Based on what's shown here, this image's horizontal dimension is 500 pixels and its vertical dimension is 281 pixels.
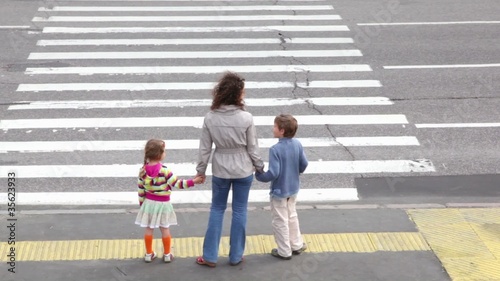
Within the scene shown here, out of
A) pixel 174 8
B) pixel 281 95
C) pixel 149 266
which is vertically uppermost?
pixel 174 8

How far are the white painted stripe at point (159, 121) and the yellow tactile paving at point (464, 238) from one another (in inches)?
148

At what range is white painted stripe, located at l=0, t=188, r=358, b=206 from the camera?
399 inches

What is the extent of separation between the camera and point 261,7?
2034 cm

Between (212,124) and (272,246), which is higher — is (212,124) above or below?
above

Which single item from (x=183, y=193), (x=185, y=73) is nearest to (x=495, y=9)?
(x=185, y=73)

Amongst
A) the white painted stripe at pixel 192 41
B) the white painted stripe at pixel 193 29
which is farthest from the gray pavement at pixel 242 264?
the white painted stripe at pixel 193 29

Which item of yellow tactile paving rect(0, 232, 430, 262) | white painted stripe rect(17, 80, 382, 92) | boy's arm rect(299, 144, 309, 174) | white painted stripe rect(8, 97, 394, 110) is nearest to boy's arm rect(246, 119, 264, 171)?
boy's arm rect(299, 144, 309, 174)

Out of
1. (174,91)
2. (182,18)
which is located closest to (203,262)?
(174,91)

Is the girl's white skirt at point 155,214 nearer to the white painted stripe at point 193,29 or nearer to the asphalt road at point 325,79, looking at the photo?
the asphalt road at point 325,79

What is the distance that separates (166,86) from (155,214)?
6945 millimetres

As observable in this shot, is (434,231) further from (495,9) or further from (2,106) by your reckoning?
(495,9)

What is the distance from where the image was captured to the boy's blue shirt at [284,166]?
25.6 ft

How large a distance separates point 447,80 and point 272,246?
24.6 ft

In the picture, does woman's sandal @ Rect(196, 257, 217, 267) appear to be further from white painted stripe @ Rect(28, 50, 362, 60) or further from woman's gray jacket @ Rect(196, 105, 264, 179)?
white painted stripe @ Rect(28, 50, 362, 60)
